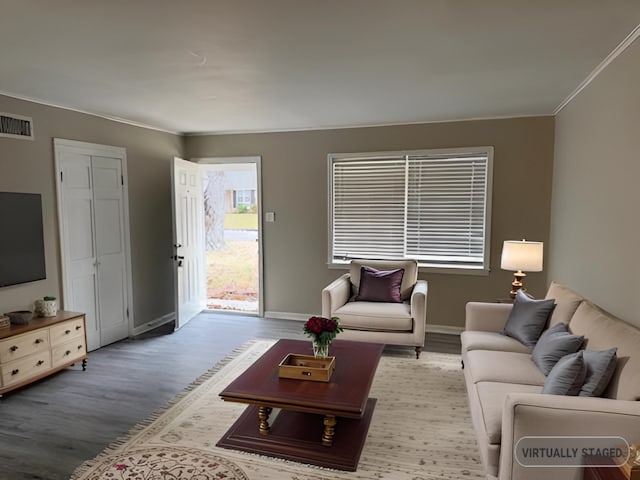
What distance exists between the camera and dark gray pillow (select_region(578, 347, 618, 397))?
6.58 feet

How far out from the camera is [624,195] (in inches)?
103

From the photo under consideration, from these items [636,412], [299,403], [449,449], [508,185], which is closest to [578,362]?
[636,412]

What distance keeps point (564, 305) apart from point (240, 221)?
21.4 feet

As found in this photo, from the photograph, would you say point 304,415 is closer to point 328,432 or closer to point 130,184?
point 328,432

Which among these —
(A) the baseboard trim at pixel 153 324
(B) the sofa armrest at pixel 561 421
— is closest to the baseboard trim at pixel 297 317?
(A) the baseboard trim at pixel 153 324

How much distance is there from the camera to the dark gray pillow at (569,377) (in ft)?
6.69

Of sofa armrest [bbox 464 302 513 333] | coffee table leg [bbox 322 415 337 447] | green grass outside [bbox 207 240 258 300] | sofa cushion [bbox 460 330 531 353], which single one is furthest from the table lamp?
green grass outside [bbox 207 240 258 300]

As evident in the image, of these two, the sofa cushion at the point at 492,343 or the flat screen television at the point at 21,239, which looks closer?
the sofa cushion at the point at 492,343

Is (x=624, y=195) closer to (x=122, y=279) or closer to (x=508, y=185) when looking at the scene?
(x=508, y=185)

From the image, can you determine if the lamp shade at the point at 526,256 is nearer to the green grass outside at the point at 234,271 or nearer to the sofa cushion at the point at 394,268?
the sofa cushion at the point at 394,268

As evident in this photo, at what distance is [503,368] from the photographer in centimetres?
268

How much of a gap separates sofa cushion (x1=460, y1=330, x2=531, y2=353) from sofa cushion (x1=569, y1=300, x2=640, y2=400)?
1.48 ft

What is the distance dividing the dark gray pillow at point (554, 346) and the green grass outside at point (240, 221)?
638 centimetres

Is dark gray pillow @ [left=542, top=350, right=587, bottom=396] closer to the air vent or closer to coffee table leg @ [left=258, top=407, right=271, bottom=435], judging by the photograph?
coffee table leg @ [left=258, top=407, right=271, bottom=435]
